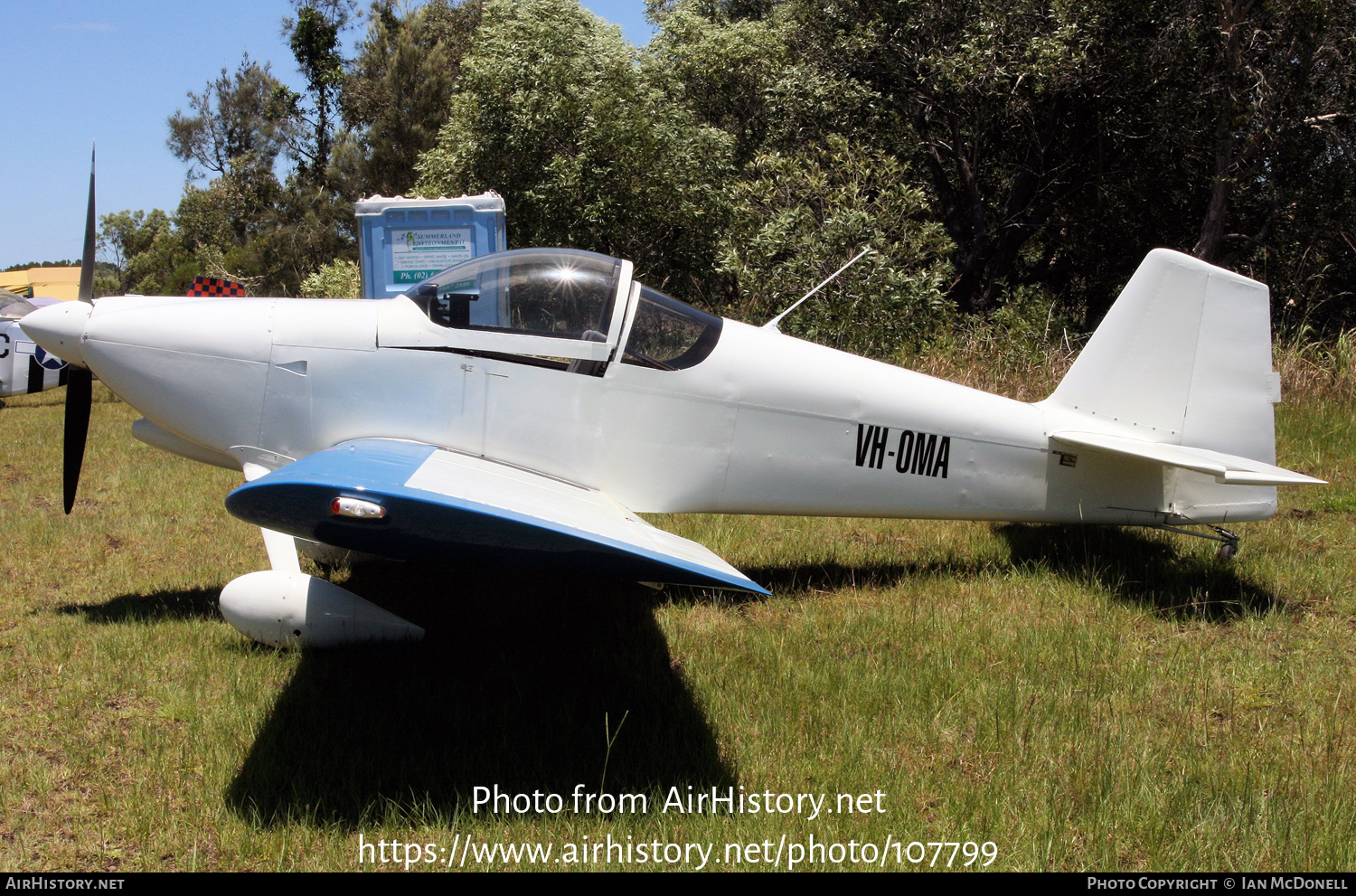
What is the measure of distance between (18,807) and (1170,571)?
19.1 ft

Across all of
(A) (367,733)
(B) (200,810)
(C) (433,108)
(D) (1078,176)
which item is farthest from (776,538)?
(C) (433,108)

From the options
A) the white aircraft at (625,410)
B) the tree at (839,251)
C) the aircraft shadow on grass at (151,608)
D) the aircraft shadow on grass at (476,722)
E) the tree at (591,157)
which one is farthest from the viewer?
the tree at (591,157)

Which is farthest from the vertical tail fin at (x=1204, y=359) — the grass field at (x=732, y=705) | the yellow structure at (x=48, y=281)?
the yellow structure at (x=48, y=281)

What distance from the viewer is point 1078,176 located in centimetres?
1788

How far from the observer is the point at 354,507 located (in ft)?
9.92

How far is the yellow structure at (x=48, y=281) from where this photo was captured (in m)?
24.3

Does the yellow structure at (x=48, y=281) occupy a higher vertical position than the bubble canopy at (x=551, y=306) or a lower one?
lower

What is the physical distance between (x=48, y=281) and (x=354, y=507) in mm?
30690

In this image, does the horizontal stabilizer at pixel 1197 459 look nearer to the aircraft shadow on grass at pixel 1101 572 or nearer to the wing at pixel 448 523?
the aircraft shadow on grass at pixel 1101 572

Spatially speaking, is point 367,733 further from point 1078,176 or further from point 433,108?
point 433,108

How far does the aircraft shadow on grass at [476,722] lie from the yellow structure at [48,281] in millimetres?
22974

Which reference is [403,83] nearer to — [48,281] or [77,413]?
[48,281]

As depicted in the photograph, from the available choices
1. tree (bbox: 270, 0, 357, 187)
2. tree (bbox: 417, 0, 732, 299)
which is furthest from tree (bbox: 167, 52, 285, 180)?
tree (bbox: 417, 0, 732, 299)

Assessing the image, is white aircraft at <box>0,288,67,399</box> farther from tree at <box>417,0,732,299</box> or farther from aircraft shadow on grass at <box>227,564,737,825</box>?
aircraft shadow on grass at <box>227,564,737,825</box>
